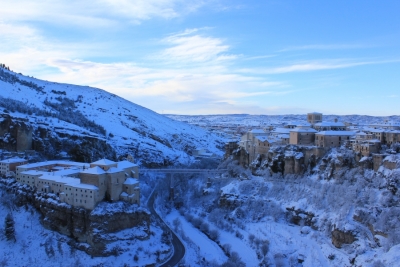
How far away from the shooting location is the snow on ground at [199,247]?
4312cm

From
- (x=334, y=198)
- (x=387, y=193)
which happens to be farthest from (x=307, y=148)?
(x=387, y=193)

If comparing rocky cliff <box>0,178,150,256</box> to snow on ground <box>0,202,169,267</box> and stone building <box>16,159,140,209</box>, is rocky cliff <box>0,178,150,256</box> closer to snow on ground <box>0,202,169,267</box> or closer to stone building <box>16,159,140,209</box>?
snow on ground <box>0,202,169,267</box>

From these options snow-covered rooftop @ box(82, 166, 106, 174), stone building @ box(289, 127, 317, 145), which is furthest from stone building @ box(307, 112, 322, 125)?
snow-covered rooftop @ box(82, 166, 106, 174)

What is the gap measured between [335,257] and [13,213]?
38.4 metres

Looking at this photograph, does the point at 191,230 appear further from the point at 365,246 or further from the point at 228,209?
the point at 365,246

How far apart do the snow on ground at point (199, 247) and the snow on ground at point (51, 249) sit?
3.27 meters

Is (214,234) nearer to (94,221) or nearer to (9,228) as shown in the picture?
(94,221)

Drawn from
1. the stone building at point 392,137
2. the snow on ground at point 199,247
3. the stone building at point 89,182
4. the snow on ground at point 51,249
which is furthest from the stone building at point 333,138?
the snow on ground at point 51,249

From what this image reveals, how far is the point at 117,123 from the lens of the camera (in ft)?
372

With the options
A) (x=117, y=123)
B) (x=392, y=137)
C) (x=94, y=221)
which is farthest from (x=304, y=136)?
(x=117, y=123)

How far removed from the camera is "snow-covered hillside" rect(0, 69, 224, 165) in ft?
302

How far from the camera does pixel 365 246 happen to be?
37531mm

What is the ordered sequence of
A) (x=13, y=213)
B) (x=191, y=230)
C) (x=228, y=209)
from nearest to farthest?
(x=13, y=213) < (x=191, y=230) < (x=228, y=209)

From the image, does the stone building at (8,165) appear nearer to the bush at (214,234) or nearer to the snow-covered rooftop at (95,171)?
the snow-covered rooftop at (95,171)
